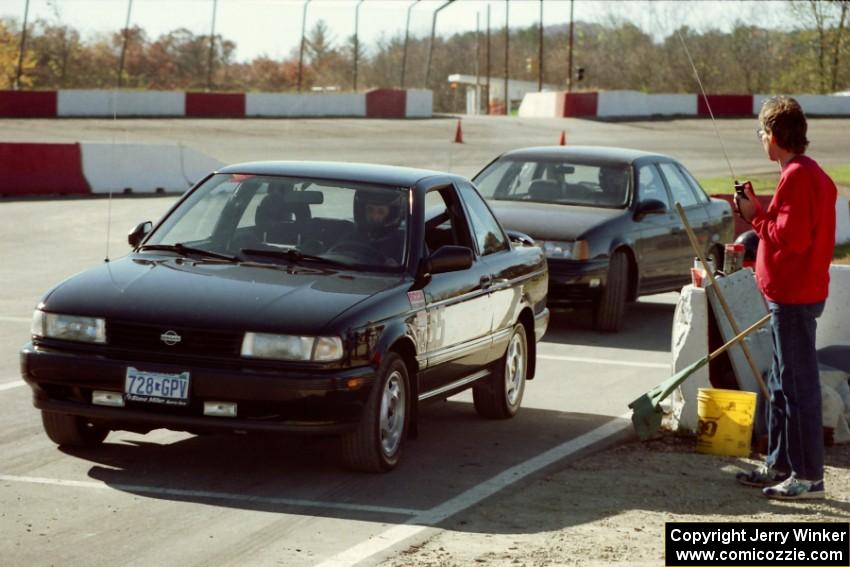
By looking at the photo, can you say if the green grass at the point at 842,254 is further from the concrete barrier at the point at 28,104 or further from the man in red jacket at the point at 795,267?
the concrete barrier at the point at 28,104

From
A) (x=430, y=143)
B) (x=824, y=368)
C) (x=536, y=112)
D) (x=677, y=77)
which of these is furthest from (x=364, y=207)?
(x=677, y=77)

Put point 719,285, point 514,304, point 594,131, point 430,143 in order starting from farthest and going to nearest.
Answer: point 594,131, point 430,143, point 514,304, point 719,285

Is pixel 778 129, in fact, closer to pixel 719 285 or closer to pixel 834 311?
pixel 719 285

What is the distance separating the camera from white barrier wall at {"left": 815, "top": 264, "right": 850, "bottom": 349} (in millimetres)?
10109

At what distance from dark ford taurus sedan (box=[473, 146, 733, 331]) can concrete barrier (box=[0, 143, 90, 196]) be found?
11550mm

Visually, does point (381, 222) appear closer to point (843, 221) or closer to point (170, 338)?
point (170, 338)

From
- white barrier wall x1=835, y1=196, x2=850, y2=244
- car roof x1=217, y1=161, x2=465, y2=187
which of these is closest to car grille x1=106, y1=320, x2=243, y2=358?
car roof x1=217, y1=161, x2=465, y2=187

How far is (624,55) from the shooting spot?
96500mm

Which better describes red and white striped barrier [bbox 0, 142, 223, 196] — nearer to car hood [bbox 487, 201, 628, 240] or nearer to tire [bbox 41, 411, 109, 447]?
car hood [bbox 487, 201, 628, 240]

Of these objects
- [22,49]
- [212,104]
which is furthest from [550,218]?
[22,49]

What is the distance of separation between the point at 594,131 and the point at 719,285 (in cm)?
3843

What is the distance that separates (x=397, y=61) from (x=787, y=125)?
184 feet

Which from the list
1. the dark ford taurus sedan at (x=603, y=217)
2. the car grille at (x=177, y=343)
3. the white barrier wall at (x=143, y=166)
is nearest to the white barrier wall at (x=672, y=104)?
the white barrier wall at (x=143, y=166)

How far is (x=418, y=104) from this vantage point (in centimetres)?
5194
